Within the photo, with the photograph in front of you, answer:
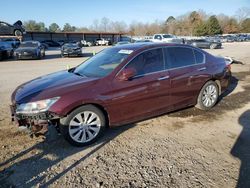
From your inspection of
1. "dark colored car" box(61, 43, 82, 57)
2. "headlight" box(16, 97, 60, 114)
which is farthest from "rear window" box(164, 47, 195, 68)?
Result: "dark colored car" box(61, 43, 82, 57)

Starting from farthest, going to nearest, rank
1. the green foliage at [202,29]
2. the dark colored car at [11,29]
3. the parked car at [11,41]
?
the green foliage at [202,29] → the dark colored car at [11,29] → the parked car at [11,41]

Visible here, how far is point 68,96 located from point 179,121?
253 centimetres

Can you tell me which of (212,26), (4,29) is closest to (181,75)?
(4,29)

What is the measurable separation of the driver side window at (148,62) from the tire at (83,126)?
1101mm

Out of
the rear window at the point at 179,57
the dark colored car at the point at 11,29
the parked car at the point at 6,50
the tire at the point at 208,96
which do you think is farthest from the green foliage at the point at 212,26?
the rear window at the point at 179,57

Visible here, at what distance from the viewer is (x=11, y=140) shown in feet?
14.9

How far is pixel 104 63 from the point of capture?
200 inches

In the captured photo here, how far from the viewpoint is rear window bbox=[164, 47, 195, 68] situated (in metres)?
5.27

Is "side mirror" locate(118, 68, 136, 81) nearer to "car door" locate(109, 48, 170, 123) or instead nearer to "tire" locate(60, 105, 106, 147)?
"car door" locate(109, 48, 170, 123)

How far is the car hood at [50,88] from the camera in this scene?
412 cm

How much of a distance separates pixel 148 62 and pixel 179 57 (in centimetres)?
90

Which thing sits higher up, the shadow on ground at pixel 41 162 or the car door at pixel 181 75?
the car door at pixel 181 75

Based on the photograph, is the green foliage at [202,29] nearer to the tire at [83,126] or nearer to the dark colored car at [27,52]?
the dark colored car at [27,52]

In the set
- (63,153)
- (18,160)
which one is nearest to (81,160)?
(63,153)
